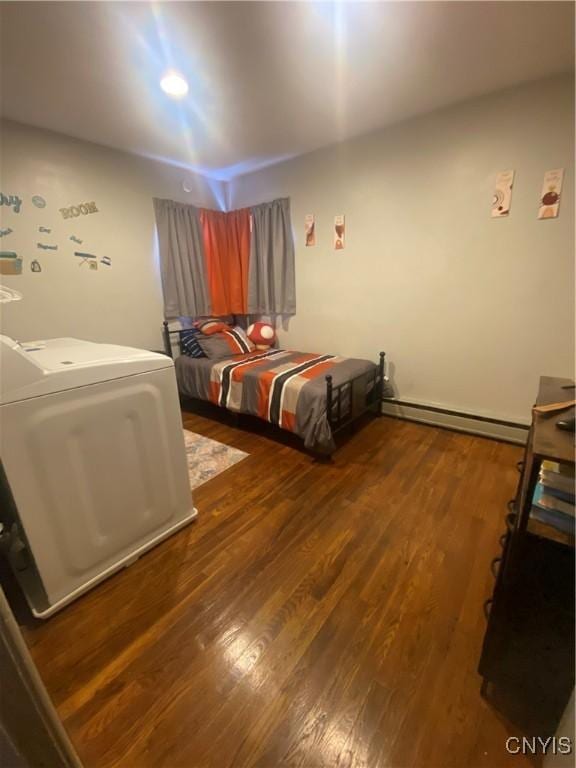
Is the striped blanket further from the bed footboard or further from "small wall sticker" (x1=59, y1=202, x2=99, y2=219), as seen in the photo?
"small wall sticker" (x1=59, y1=202, x2=99, y2=219)

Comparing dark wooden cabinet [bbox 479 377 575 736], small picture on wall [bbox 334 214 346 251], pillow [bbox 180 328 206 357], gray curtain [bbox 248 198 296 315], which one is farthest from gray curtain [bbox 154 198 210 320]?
dark wooden cabinet [bbox 479 377 575 736]

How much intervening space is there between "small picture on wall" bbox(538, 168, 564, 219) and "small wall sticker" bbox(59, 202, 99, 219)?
354 cm

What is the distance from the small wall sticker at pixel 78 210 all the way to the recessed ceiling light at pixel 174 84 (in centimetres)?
126

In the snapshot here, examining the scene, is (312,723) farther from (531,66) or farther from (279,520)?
(531,66)

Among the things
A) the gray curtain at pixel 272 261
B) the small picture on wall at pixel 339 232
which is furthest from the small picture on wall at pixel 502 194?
the gray curtain at pixel 272 261

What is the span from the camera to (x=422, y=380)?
9.75ft

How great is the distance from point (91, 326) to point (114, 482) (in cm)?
206

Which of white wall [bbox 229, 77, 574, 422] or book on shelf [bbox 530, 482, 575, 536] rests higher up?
white wall [bbox 229, 77, 574, 422]

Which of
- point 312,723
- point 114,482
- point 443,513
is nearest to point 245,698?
point 312,723

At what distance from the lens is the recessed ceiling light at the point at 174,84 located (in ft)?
6.20

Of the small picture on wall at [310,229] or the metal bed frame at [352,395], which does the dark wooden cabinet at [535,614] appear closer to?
the metal bed frame at [352,395]

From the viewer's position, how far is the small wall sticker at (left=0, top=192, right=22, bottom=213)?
2357 mm

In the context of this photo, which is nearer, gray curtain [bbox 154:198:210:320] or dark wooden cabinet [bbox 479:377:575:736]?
dark wooden cabinet [bbox 479:377:575:736]

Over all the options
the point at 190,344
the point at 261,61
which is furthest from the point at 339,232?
the point at 190,344
